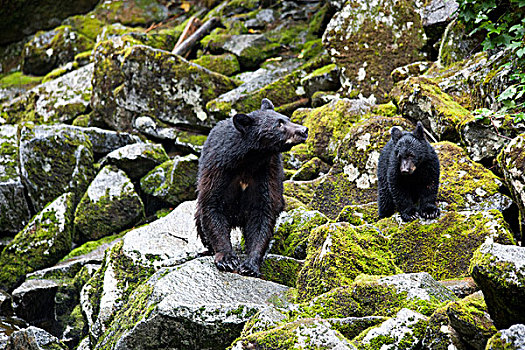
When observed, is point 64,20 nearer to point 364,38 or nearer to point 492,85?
point 364,38

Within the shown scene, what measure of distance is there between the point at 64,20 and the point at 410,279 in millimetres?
19645

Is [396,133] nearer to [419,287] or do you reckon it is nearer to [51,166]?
[419,287]

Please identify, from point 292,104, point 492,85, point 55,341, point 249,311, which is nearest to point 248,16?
point 292,104

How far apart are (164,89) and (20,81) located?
8.25 meters

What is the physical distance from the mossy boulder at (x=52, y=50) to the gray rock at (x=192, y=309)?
1490 centimetres

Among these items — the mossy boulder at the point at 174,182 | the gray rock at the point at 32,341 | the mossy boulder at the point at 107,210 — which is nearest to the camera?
the gray rock at the point at 32,341

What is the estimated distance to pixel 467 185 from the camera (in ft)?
20.9

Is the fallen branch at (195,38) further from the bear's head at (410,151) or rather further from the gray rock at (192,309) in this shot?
the gray rock at (192,309)

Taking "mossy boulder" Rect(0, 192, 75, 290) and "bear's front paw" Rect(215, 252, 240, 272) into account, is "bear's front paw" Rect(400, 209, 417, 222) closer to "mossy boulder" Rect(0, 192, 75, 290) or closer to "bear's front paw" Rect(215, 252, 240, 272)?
"bear's front paw" Rect(215, 252, 240, 272)

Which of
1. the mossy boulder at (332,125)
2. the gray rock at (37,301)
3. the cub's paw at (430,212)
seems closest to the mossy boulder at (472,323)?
the cub's paw at (430,212)

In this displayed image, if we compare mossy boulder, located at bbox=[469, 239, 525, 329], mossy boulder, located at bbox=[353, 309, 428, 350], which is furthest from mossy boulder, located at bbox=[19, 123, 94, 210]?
mossy boulder, located at bbox=[469, 239, 525, 329]

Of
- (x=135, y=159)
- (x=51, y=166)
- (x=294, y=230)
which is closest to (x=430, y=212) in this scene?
(x=294, y=230)

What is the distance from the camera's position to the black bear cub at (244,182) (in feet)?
18.7

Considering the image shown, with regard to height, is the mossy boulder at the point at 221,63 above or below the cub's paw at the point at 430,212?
below
